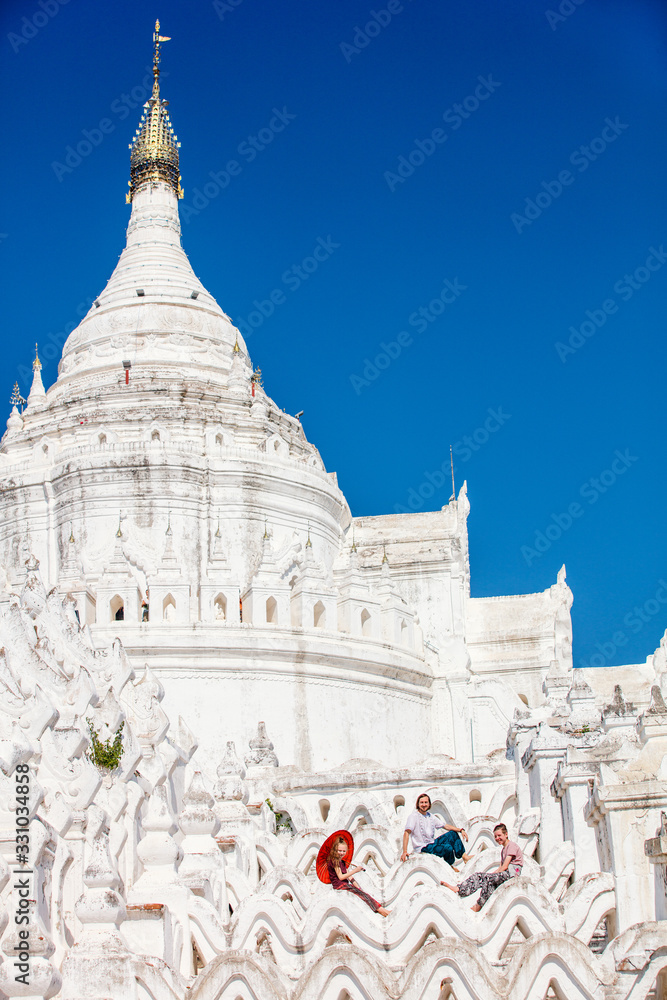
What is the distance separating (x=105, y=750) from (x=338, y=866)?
512 centimetres

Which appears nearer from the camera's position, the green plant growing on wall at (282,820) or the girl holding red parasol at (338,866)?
the girl holding red parasol at (338,866)

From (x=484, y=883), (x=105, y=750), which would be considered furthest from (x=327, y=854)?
(x=105, y=750)

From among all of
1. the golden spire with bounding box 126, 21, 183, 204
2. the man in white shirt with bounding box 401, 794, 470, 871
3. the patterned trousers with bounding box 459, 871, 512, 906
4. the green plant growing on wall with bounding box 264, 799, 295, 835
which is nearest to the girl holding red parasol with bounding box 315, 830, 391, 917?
the patterned trousers with bounding box 459, 871, 512, 906

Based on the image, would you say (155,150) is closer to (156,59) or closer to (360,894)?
(156,59)

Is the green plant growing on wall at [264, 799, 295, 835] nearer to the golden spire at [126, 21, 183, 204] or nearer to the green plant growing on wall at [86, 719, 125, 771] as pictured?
the green plant growing on wall at [86, 719, 125, 771]

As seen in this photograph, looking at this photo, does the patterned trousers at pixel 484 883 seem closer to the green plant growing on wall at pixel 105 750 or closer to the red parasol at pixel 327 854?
the red parasol at pixel 327 854

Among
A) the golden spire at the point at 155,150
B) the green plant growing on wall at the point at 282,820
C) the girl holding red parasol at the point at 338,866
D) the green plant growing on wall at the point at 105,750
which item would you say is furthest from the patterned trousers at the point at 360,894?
the golden spire at the point at 155,150

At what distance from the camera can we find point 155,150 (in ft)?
152

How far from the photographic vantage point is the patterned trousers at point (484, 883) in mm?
11359

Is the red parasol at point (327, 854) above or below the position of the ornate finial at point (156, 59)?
below

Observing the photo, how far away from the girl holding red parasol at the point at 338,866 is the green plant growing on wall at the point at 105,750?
14.8ft

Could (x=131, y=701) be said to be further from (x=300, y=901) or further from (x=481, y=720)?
(x=481, y=720)

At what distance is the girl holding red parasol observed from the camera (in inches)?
428

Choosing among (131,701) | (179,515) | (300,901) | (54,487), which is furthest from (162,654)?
(300,901)
